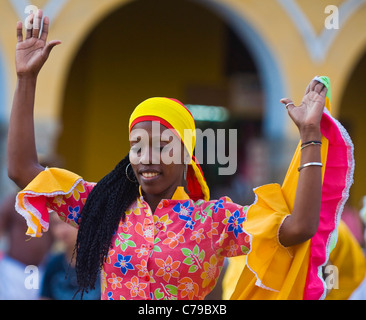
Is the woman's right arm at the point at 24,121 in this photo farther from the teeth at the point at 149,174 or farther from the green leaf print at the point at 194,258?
the green leaf print at the point at 194,258

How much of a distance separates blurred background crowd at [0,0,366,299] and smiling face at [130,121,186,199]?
4589 mm

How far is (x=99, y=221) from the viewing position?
2.81m

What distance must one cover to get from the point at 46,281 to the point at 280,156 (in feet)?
17.7


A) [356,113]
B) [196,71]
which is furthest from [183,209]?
[356,113]

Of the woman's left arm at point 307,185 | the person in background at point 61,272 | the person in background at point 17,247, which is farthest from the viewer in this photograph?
the person in background at point 17,247

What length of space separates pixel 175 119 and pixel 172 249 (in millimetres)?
501

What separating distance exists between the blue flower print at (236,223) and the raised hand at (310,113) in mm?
398

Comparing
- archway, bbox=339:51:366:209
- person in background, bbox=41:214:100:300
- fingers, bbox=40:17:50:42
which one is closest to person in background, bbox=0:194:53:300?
person in background, bbox=41:214:100:300

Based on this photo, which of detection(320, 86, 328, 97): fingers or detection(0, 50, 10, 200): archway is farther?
detection(0, 50, 10, 200): archway

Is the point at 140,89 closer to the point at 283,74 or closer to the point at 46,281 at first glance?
the point at 283,74

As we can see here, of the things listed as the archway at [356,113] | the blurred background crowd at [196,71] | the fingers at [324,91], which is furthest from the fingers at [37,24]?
the archway at [356,113]

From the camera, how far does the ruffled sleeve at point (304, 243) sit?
2643 mm

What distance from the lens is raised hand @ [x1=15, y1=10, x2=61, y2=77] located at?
2.78 m

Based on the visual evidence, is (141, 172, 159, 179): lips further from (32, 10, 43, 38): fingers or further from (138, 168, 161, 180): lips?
(32, 10, 43, 38): fingers
